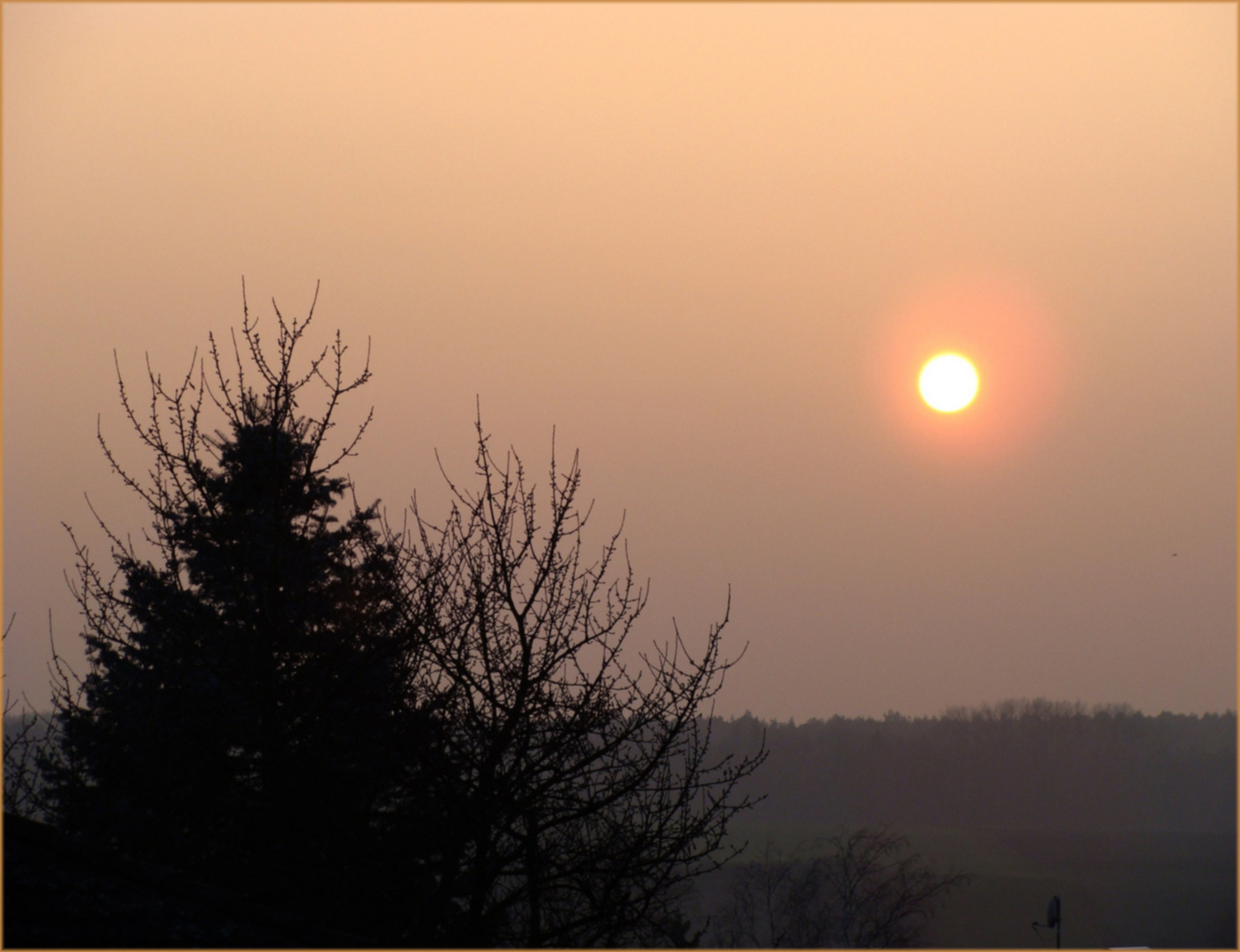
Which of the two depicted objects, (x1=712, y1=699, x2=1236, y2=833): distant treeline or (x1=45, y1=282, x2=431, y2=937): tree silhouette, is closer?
(x1=45, y1=282, x2=431, y2=937): tree silhouette

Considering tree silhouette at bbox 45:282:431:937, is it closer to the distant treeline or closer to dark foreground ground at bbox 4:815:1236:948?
dark foreground ground at bbox 4:815:1236:948

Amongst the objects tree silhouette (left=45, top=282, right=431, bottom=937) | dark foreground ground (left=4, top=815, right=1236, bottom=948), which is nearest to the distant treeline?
dark foreground ground (left=4, top=815, right=1236, bottom=948)

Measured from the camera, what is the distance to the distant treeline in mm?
93125

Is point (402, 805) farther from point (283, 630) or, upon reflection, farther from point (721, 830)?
point (721, 830)

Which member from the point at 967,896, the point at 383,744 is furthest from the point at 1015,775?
the point at 383,744

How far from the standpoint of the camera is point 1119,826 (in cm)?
9444

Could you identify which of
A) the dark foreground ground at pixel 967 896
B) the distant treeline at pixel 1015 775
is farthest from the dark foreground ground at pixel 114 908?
the distant treeline at pixel 1015 775

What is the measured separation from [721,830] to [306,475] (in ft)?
15.2

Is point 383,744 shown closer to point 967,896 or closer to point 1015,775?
point 967,896

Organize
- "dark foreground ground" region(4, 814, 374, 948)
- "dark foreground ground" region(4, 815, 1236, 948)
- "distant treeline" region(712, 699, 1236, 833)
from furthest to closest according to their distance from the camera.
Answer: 1. "distant treeline" region(712, 699, 1236, 833)
2. "dark foreground ground" region(4, 815, 1236, 948)
3. "dark foreground ground" region(4, 814, 374, 948)

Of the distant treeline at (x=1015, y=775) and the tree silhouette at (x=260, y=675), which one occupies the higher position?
the tree silhouette at (x=260, y=675)

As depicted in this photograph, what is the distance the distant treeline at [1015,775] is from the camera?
93.1 m

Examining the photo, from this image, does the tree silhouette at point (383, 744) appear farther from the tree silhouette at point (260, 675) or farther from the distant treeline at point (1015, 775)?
the distant treeline at point (1015, 775)

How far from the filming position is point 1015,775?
323 ft
